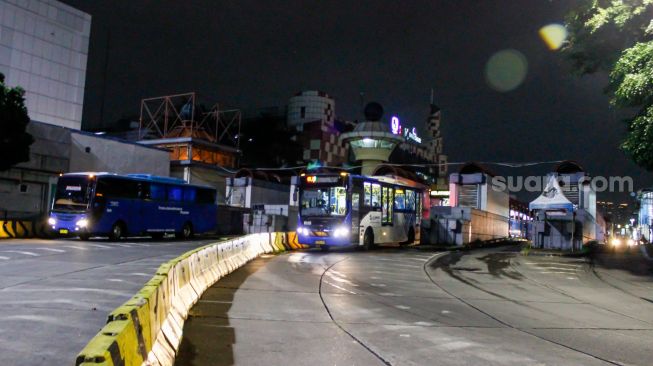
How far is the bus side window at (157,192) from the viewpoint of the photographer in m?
27.0

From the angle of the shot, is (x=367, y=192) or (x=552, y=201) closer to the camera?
(x=367, y=192)

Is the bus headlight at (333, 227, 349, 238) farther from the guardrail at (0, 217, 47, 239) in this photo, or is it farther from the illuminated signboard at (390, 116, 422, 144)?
the illuminated signboard at (390, 116, 422, 144)

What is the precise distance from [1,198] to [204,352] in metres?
28.9

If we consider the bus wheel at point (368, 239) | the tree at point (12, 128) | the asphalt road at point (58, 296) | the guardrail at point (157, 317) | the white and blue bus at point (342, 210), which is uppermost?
the tree at point (12, 128)

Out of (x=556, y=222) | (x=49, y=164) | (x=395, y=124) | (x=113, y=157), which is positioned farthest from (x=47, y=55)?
(x=395, y=124)

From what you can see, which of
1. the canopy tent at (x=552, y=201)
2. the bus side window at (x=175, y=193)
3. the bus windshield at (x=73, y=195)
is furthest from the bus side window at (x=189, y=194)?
the canopy tent at (x=552, y=201)

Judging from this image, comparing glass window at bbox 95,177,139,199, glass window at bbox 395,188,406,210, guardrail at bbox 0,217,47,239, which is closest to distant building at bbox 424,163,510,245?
glass window at bbox 395,188,406,210

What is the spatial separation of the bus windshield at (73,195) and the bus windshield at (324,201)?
9353 mm

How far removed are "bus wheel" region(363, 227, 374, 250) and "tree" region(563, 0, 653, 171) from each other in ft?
32.1

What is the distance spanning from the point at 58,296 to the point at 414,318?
5.72 meters

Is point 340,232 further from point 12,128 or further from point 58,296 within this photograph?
point 12,128

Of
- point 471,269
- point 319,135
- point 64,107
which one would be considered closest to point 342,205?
point 471,269

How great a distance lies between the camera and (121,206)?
25219 millimetres

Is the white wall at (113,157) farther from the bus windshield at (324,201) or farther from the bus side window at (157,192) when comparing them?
the bus windshield at (324,201)
